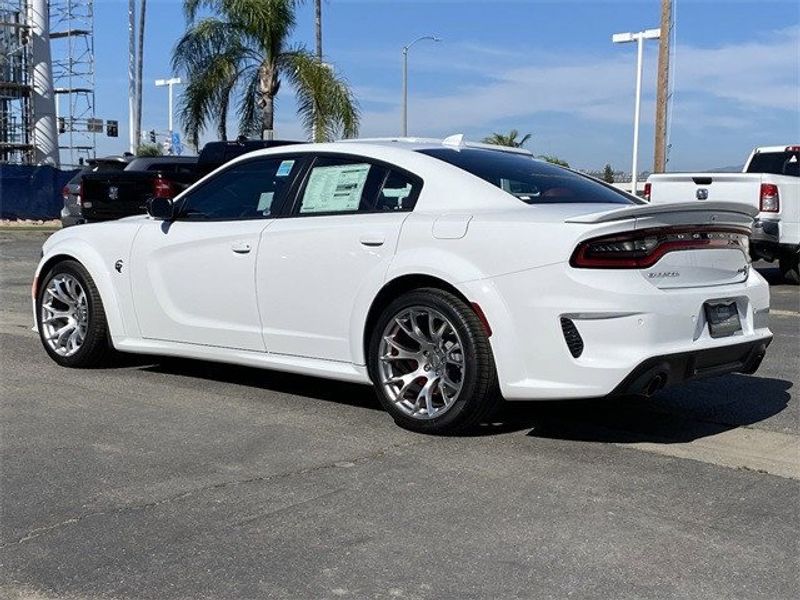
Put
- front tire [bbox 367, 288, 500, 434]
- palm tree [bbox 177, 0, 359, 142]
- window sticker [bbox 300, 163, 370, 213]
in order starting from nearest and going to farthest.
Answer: front tire [bbox 367, 288, 500, 434] → window sticker [bbox 300, 163, 370, 213] → palm tree [bbox 177, 0, 359, 142]

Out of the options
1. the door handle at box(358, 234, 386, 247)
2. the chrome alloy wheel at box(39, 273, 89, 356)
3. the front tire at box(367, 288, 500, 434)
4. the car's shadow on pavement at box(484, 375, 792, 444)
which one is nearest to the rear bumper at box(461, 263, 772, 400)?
the front tire at box(367, 288, 500, 434)

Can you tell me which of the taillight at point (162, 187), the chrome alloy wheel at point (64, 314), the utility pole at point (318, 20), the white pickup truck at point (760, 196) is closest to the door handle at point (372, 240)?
the chrome alloy wheel at point (64, 314)

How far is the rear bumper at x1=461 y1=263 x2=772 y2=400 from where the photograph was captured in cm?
451

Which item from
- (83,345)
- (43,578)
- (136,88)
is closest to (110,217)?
(83,345)

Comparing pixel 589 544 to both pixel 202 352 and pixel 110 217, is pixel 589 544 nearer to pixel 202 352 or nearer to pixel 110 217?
pixel 202 352

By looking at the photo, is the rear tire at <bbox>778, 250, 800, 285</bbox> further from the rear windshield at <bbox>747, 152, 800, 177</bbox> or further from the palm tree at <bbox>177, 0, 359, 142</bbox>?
the palm tree at <bbox>177, 0, 359, 142</bbox>

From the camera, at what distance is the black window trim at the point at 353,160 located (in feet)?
17.4

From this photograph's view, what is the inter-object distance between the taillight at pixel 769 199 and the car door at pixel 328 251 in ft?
28.8

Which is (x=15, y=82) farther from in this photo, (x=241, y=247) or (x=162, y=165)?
(x=241, y=247)

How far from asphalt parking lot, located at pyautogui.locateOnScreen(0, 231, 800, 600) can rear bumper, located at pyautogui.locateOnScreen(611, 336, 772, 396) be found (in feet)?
1.15

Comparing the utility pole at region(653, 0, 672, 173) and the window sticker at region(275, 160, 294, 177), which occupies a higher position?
the utility pole at region(653, 0, 672, 173)

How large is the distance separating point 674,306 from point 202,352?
9.33 feet

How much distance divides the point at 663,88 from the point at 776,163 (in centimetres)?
1006

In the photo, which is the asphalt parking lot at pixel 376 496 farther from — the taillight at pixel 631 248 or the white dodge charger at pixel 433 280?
the taillight at pixel 631 248
